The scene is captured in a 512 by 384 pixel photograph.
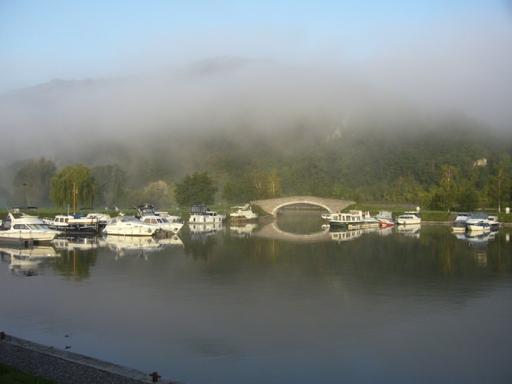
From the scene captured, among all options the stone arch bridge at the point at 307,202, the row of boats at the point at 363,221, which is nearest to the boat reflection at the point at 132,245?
the row of boats at the point at 363,221

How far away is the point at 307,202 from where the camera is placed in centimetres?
11969

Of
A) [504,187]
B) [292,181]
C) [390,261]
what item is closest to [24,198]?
[292,181]

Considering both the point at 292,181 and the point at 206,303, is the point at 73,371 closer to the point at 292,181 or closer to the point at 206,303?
the point at 206,303

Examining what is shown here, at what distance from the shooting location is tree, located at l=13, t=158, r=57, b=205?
5103 inches

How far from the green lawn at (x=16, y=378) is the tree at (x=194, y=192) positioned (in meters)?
108

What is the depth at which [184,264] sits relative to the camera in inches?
1603

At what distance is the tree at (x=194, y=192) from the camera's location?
12300cm

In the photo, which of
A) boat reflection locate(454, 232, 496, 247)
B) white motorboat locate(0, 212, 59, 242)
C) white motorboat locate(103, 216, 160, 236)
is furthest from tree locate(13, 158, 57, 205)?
boat reflection locate(454, 232, 496, 247)

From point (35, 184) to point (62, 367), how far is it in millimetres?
123369

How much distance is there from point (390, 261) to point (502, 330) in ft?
66.7

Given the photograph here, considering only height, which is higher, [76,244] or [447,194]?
[447,194]

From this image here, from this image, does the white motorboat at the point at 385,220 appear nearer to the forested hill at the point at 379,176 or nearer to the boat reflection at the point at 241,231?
the forested hill at the point at 379,176

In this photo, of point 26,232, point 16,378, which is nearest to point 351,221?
point 26,232

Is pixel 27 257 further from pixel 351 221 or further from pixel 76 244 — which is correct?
pixel 351 221
